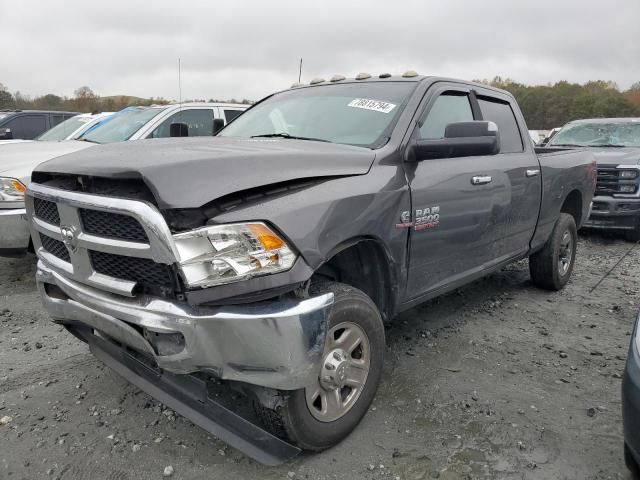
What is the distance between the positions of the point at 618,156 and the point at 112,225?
Answer: 7744mm

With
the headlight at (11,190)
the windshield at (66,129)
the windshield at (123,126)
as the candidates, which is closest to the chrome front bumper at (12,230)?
the headlight at (11,190)

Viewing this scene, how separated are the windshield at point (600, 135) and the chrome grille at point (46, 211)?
8.33m

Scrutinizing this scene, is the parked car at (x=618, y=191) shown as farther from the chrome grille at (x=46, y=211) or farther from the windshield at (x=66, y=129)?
the windshield at (x=66, y=129)

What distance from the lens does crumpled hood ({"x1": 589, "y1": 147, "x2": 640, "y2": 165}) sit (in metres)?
7.40

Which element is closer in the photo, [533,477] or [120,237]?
[120,237]

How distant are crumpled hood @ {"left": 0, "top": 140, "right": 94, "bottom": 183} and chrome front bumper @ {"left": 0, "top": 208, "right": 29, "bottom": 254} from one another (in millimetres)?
341

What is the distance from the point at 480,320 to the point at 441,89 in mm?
1921

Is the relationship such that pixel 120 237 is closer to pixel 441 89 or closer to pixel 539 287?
pixel 441 89

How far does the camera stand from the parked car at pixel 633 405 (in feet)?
6.05

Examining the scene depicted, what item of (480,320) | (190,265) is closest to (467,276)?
(480,320)

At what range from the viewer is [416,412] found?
2.79 m

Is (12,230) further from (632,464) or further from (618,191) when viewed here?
(618,191)

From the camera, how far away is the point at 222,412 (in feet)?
7.20

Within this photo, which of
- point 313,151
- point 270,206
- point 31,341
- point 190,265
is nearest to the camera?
point 190,265
